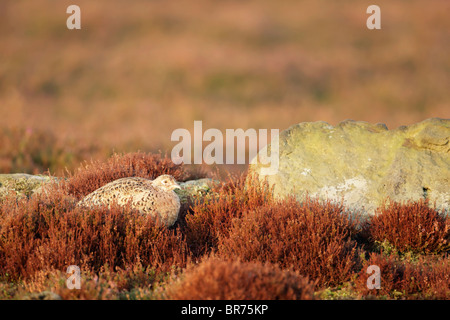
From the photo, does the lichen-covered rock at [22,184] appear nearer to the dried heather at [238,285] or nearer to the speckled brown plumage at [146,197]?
the speckled brown plumage at [146,197]

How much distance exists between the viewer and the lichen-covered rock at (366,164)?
625 cm

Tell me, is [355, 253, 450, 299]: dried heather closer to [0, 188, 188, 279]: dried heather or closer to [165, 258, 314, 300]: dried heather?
[165, 258, 314, 300]: dried heather

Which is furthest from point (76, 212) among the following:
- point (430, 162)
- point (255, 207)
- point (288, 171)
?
point (430, 162)

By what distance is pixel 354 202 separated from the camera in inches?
247

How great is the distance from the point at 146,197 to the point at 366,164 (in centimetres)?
307

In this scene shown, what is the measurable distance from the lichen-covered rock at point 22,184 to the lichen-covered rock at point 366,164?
3.47 m

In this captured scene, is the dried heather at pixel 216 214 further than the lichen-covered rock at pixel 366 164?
No

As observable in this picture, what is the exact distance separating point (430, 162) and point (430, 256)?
4.86ft

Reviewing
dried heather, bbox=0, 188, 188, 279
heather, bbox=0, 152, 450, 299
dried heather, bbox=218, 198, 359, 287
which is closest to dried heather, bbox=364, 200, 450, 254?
heather, bbox=0, 152, 450, 299

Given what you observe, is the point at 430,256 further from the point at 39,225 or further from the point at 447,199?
the point at 39,225

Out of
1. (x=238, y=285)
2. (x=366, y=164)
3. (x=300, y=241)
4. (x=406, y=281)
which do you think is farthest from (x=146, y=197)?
(x=366, y=164)

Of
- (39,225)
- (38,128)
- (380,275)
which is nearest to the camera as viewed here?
(380,275)

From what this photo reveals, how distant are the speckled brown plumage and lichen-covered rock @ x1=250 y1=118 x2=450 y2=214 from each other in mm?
1607

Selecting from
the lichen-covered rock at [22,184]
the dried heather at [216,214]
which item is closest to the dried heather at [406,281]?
the dried heather at [216,214]
